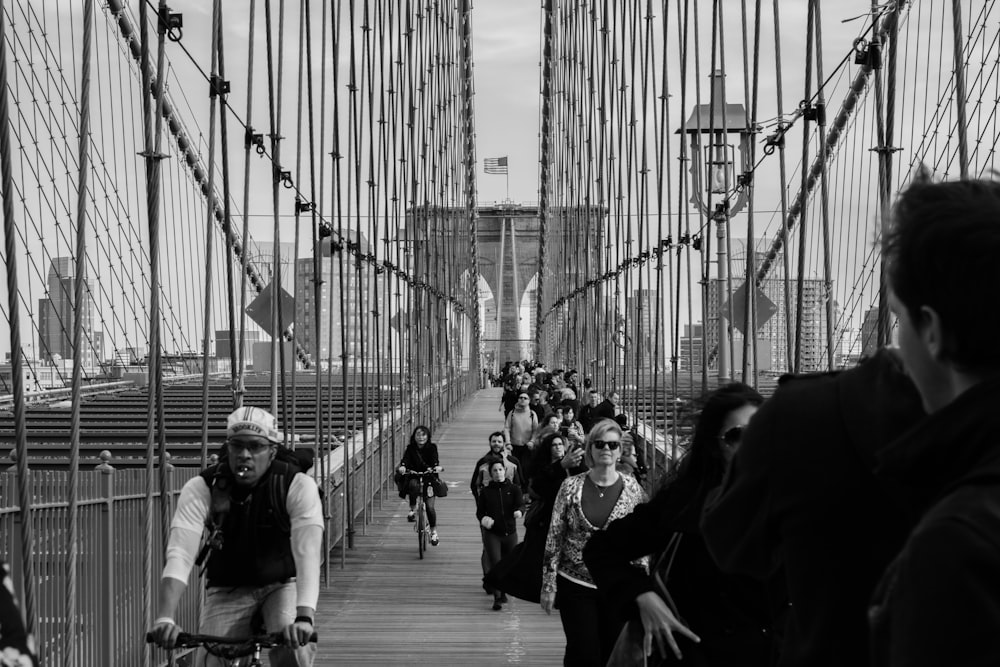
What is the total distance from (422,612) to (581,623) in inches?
167

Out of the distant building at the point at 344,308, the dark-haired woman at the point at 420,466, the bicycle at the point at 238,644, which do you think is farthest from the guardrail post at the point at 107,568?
the dark-haired woman at the point at 420,466

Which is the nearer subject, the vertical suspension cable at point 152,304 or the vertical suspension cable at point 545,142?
the vertical suspension cable at point 152,304

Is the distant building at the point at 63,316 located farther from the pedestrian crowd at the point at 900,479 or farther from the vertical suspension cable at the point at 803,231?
the pedestrian crowd at the point at 900,479

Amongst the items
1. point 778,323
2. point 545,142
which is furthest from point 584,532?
point 545,142

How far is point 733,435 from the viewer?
9.89 feet

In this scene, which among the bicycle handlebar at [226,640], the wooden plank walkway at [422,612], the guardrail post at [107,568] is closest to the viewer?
the bicycle handlebar at [226,640]

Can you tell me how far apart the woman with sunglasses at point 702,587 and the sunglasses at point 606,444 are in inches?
61.9

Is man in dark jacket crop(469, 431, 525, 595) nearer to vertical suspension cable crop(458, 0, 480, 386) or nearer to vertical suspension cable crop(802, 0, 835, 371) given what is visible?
vertical suspension cable crop(802, 0, 835, 371)

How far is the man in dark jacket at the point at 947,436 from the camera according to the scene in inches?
38.9

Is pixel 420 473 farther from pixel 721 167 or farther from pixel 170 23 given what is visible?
pixel 170 23

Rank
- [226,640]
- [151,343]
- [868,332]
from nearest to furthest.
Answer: [226,640] < [151,343] < [868,332]

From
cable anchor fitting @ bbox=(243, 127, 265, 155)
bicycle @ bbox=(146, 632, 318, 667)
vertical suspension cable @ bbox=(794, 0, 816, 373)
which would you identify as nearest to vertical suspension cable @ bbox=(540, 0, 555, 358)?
cable anchor fitting @ bbox=(243, 127, 265, 155)

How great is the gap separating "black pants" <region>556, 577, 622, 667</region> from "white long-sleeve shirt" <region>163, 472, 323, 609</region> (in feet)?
4.38

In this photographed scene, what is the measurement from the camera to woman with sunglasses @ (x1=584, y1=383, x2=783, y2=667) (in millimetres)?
3084
